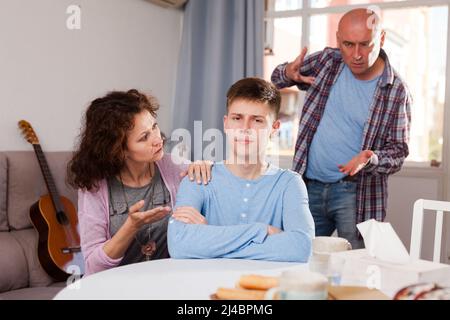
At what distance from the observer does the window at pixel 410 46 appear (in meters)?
3.41

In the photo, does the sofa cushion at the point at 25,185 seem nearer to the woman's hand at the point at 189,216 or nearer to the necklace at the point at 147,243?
→ the necklace at the point at 147,243

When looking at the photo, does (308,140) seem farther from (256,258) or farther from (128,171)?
(256,258)

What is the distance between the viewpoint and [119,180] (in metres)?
1.96

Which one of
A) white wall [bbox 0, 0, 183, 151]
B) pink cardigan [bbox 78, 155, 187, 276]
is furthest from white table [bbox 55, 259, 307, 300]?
white wall [bbox 0, 0, 183, 151]

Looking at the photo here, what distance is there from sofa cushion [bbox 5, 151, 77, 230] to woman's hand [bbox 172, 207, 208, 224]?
1068mm

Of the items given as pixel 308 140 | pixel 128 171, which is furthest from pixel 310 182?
pixel 128 171

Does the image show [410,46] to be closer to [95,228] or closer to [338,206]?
[338,206]

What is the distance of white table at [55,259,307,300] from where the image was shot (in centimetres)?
117

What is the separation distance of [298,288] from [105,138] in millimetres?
1152

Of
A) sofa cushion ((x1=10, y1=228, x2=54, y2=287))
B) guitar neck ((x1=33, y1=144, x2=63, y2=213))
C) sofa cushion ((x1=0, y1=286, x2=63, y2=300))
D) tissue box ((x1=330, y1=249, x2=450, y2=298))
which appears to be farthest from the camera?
guitar neck ((x1=33, y1=144, x2=63, y2=213))

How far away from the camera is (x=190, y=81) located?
150 inches

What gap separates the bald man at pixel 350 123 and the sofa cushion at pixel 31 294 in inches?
46.1

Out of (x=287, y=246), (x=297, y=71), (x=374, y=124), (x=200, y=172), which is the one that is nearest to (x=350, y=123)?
(x=374, y=124)

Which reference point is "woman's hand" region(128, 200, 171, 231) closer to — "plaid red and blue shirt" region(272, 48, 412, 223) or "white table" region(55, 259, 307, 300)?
"white table" region(55, 259, 307, 300)
